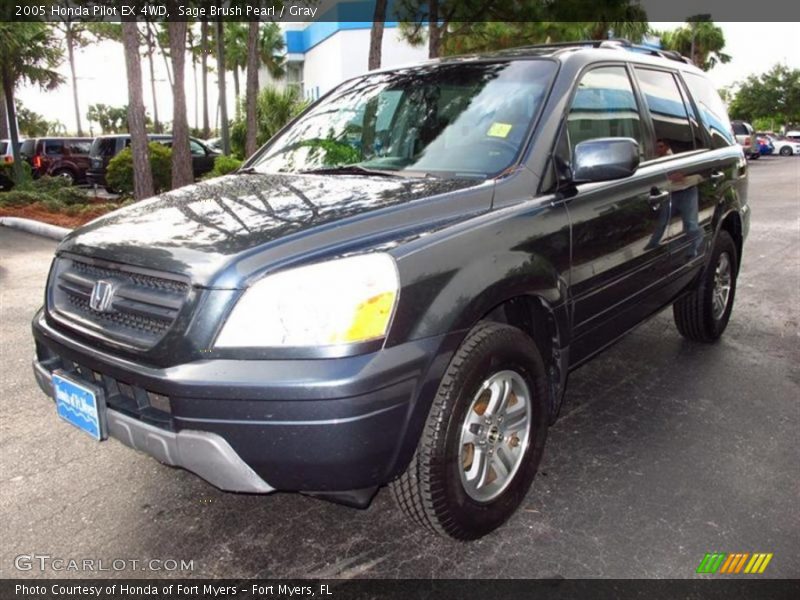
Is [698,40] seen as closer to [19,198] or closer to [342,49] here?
[342,49]

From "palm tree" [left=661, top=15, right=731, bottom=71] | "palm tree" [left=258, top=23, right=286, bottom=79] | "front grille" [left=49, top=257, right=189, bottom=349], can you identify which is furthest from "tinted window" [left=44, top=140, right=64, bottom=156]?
"palm tree" [left=661, top=15, right=731, bottom=71]

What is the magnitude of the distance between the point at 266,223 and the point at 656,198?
226 centimetres

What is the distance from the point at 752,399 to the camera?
4.07m

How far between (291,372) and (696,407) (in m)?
2.78

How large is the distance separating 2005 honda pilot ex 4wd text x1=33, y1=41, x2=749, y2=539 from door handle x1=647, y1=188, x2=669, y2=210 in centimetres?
2

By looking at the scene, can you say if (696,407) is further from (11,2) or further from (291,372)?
(11,2)

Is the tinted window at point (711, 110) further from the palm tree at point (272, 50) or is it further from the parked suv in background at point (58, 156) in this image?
the palm tree at point (272, 50)

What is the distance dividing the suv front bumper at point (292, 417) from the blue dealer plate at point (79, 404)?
0.19 meters

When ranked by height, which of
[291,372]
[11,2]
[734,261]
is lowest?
[734,261]

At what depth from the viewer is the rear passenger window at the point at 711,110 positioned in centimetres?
468

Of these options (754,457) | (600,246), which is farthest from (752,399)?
(600,246)

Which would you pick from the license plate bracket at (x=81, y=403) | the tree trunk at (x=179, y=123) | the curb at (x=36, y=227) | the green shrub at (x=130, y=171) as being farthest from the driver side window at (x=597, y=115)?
the green shrub at (x=130, y=171)

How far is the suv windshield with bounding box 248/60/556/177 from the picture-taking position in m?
3.09

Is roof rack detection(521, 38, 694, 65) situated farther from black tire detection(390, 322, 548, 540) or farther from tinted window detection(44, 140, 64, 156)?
tinted window detection(44, 140, 64, 156)
